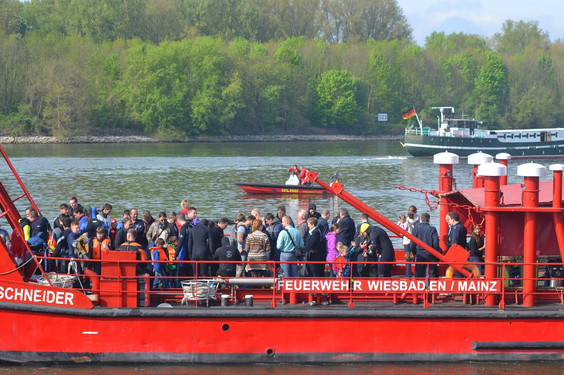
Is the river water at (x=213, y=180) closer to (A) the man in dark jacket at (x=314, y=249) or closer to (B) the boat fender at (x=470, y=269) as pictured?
(B) the boat fender at (x=470, y=269)

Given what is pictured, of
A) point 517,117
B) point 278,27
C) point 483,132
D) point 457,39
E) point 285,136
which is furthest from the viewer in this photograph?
point 457,39

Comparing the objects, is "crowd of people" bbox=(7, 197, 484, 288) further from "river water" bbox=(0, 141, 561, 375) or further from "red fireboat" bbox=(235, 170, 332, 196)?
→ "red fireboat" bbox=(235, 170, 332, 196)

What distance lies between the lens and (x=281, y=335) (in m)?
13.0

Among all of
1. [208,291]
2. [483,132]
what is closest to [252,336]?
[208,291]

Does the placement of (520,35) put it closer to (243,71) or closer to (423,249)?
(243,71)

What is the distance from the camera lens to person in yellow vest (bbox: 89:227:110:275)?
13484mm

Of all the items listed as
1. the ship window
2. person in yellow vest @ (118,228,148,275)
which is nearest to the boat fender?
person in yellow vest @ (118,228,148,275)

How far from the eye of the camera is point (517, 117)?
127 m

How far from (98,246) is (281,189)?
1148 inches

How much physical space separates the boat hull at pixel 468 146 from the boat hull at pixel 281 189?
1335 inches

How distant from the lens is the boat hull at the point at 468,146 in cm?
7531

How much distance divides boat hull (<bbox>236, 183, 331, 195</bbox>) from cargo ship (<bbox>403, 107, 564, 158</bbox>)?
112 feet

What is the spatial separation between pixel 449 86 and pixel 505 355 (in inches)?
4673

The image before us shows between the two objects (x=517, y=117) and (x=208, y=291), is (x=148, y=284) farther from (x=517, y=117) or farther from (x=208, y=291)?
(x=517, y=117)
